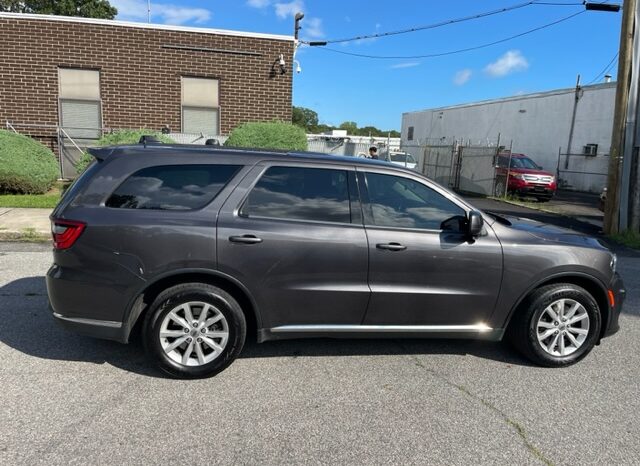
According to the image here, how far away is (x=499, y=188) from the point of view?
20.3m

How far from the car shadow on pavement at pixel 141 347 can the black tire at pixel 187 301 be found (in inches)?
8.2

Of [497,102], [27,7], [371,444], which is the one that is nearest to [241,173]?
[371,444]

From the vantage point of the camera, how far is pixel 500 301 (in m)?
4.18

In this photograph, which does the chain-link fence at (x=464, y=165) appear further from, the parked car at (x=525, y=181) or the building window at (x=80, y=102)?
the building window at (x=80, y=102)

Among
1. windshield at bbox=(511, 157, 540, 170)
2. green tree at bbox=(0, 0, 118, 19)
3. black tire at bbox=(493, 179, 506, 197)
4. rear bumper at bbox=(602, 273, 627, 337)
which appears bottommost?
rear bumper at bbox=(602, 273, 627, 337)

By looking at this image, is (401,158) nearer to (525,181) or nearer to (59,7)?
(525,181)

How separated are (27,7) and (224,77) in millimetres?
34478

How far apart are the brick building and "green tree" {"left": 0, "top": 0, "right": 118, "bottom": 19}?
96.5 ft

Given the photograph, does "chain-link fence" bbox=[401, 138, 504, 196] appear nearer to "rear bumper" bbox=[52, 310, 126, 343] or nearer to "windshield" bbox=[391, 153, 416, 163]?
"windshield" bbox=[391, 153, 416, 163]

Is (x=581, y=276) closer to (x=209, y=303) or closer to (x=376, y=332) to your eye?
(x=376, y=332)

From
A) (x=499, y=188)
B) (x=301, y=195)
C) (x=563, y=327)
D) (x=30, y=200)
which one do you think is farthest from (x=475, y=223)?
(x=499, y=188)

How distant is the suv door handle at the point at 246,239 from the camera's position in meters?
3.80

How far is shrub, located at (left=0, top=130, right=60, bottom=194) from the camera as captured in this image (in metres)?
11.5

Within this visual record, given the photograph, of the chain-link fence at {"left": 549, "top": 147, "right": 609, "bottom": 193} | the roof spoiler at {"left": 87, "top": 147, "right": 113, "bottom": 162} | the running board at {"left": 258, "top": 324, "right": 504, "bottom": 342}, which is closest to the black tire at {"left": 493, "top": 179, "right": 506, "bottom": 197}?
the chain-link fence at {"left": 549, "top": 147, "right": 609, "bottom": 193}
